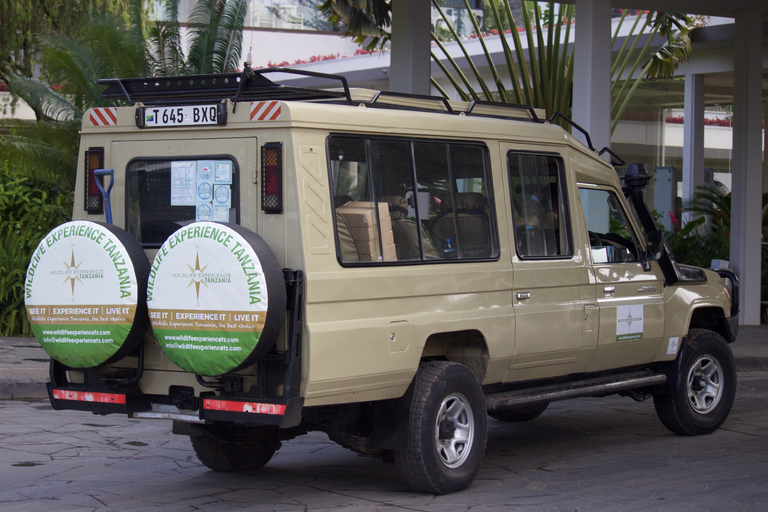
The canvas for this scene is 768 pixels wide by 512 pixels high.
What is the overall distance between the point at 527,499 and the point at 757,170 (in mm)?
11729

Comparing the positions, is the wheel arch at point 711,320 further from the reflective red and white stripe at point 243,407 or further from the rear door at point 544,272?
the reflective red and white stripe at point 243,407

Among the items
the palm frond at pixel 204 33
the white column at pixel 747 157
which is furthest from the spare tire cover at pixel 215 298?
the white column at pixel 747 157

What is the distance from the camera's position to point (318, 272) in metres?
5.30

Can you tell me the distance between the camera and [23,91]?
14227mm

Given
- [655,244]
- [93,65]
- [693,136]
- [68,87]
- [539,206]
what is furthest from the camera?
[693,136]

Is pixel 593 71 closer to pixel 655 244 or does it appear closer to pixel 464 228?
pixel 655 244

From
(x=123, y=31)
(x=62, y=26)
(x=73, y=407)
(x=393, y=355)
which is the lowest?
(x=73, y=407)

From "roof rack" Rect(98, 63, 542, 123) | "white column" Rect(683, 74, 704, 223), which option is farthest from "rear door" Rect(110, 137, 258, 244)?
"white column" Rect(683, 74, 704, 223)

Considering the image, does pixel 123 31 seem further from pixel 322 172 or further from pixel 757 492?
pixel 757 492

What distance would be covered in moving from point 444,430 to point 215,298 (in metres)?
1.81

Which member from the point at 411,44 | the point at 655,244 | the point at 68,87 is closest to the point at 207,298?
the point at 655,244

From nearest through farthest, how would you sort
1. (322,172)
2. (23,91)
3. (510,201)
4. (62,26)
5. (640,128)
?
(322,172), (510,201), (23,91), (62,26), (640,128)

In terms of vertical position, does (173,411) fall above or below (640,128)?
below

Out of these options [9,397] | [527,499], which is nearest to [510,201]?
[527,499]
